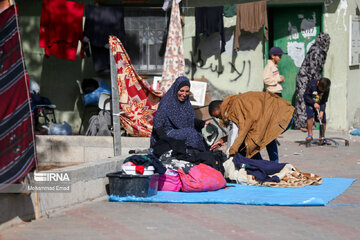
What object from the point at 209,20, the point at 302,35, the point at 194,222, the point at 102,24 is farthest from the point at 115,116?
the point at 302,35

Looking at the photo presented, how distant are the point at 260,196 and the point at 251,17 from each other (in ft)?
23.2

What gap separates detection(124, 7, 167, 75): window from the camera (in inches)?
568

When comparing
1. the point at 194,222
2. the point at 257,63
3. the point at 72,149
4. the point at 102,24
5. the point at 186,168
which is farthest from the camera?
the point at 257,63

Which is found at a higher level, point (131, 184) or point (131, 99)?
point (131, 99)

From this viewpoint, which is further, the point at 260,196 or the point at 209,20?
the point at 209,20

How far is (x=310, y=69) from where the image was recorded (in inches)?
562

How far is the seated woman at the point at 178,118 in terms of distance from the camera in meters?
8.55

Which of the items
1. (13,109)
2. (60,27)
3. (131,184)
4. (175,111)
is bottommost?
(131,184)

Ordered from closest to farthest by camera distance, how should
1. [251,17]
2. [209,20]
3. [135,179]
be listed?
[135,179] < [251,17] < [209,20]

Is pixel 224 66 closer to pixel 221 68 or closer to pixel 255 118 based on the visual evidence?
pixel 221 68

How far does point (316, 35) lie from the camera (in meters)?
14.5

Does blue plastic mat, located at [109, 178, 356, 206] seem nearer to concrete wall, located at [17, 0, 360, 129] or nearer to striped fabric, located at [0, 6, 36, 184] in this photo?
striped fabric, located at [0, 6, 36, 184]

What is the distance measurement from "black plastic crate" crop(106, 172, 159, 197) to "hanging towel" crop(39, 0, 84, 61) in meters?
6.70

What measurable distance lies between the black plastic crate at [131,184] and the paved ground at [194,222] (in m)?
0.18
